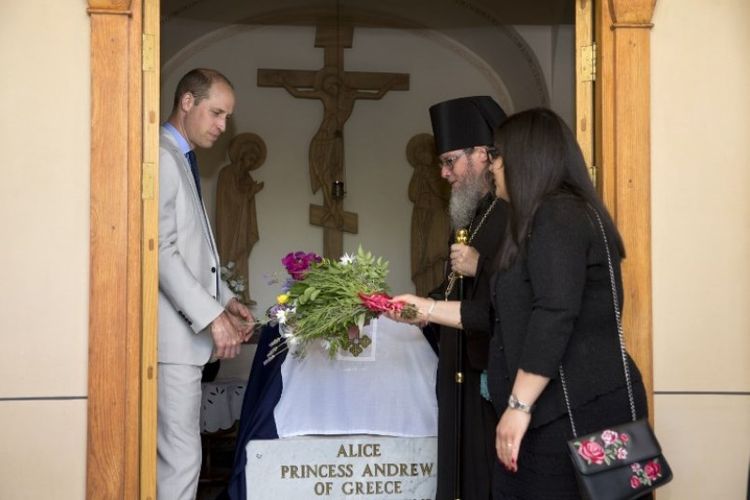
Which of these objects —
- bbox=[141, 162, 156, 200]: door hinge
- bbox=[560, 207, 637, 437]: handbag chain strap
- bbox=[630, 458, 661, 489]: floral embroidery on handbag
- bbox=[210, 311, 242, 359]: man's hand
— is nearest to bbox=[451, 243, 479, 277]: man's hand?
bbox=[210, 311, 242, 359]: man's hand

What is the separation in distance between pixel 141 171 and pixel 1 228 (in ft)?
1.67

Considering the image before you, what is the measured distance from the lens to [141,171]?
3680 mm

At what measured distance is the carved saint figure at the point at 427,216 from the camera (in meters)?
7.71

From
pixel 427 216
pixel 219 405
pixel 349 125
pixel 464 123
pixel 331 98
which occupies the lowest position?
pixel 219 405

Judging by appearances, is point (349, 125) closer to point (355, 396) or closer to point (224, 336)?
point (355, 396)

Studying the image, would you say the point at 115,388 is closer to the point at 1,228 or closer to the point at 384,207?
the point at 1,228

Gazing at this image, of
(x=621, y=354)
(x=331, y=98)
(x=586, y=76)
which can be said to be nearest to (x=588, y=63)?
(x=586, y=76)

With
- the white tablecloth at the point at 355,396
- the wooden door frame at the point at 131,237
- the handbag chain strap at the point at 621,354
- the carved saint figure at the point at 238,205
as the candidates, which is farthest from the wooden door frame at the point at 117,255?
the carved saint figure at the point at 238,205

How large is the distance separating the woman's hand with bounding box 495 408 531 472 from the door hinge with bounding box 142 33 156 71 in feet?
5.75

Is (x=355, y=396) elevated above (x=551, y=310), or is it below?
below

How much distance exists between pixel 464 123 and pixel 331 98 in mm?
3319

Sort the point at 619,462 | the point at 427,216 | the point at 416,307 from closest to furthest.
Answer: the point at 619,462, the point at 416,307, the point at 427,216

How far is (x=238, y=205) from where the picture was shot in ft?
25.0

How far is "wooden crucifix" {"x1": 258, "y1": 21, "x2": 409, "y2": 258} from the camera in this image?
7.71 metres
